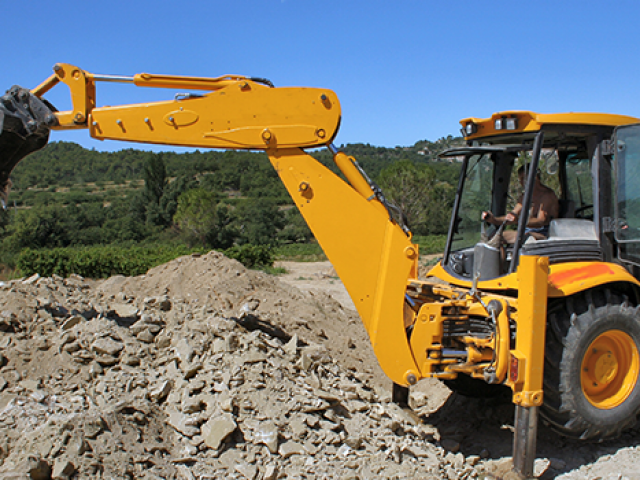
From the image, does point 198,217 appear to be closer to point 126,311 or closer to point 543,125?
point 126,311

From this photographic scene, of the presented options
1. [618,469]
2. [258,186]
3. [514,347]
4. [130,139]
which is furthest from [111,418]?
[258,186]

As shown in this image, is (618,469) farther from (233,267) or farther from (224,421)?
(233,267)

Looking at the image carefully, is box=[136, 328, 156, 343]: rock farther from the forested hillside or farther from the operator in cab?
the forested hillside

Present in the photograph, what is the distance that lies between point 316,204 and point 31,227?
108ft

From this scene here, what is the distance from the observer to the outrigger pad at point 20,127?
3.79m

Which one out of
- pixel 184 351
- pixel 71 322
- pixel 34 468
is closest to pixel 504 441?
pixel 184 351

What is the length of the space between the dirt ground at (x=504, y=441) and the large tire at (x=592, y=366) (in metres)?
0.24

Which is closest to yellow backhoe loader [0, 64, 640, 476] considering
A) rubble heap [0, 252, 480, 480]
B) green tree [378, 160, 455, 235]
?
rubble heap [0, 252, 480, 480]

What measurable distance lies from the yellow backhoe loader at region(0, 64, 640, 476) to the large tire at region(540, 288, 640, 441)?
1 centimetres

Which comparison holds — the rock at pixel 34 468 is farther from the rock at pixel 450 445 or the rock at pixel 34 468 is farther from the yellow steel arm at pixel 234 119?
the rock at pixel 450 445

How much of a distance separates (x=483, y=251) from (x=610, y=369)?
1357mm

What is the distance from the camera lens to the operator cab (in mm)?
4109

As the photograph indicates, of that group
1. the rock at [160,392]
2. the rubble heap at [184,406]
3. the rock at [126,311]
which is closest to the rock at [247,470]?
the rubble heap at [184,406]

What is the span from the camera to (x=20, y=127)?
381 cm
